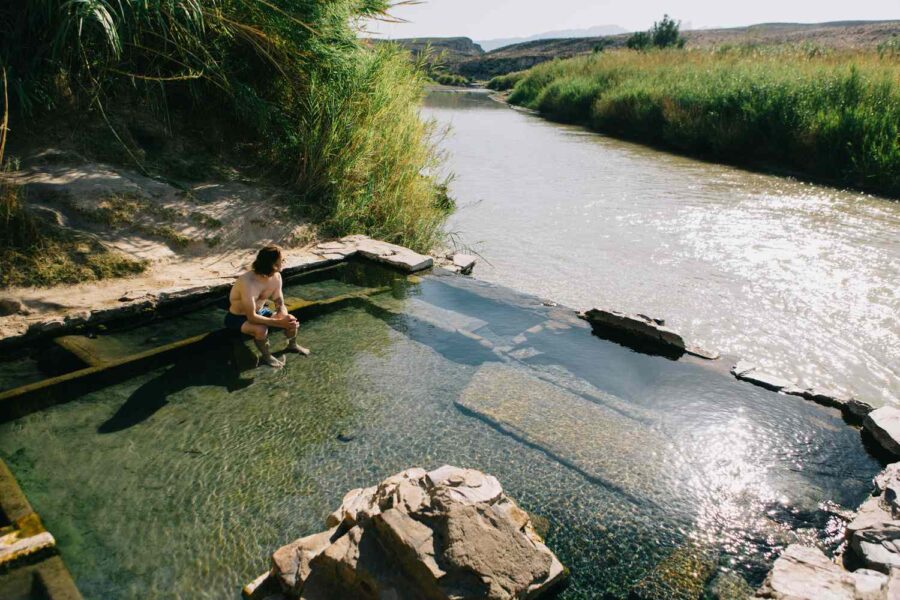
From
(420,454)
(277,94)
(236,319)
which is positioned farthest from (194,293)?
(277,94)

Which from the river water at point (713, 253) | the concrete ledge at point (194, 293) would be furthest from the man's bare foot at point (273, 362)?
the river water at point (713, 253)

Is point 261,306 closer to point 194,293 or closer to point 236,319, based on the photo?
point 236,319

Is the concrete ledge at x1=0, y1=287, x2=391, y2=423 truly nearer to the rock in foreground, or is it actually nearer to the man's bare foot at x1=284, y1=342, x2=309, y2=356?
the man's bare foot at x1=284, y1=342, x2=309, y2=356

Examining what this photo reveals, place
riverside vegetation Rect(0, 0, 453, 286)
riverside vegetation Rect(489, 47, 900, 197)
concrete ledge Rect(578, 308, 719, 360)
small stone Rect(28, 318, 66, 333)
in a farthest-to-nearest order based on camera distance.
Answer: riverside vegetation Rect(489, 47, 900, 197)
riverside vegetation Rect(0, 0, 453, 286)
concrete ledge Rect(578, 308, 719, 360)
small stone Rect(28, 318, 66, 333)

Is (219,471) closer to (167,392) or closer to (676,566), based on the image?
(167,392)

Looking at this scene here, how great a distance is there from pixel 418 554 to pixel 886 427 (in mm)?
3058

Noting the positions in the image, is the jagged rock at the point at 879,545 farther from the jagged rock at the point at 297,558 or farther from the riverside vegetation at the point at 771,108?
the riverside vegetation at the point at 771,108

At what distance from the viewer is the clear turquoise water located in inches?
106

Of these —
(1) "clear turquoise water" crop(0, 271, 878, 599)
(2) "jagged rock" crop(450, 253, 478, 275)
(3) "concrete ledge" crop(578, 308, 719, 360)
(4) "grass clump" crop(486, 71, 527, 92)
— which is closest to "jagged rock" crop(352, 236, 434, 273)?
(2) "jagged rock" crop(450, 253, 478, 275)

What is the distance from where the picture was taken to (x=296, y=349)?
4.43 metres

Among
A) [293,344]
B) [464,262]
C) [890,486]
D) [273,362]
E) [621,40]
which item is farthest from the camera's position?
[621,40]

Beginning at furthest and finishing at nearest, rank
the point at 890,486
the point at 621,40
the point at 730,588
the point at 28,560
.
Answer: the point at 621,40, the point at 890,486, the point at 730,588, the point at 28,560

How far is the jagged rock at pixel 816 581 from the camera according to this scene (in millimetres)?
2260

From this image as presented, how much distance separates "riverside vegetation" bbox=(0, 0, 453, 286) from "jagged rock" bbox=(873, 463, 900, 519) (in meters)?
5.02
